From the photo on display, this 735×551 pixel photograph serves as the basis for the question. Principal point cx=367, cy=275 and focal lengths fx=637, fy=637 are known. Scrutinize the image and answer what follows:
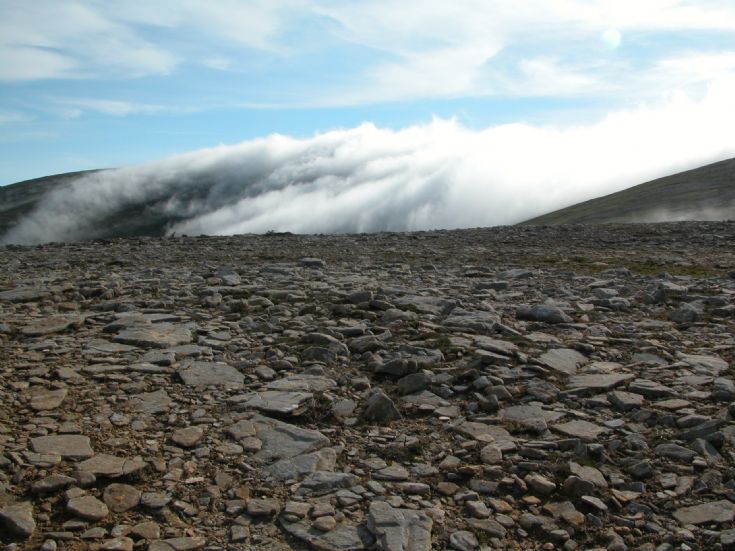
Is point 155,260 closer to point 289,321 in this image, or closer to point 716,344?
point 289,321

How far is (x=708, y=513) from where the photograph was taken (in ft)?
18.7

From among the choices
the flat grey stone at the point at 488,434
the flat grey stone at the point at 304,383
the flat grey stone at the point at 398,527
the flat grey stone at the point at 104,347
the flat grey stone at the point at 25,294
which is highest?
the flat grey stone at the point at 25,294

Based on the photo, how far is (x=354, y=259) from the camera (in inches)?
949

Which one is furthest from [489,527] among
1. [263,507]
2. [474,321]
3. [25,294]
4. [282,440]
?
[25,294]

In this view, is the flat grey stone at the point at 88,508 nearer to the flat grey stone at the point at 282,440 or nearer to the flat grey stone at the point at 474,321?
the flat grey stone at the point at 282,440

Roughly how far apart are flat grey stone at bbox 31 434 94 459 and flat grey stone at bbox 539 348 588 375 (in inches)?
255

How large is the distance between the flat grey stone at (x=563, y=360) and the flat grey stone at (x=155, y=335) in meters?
5.83

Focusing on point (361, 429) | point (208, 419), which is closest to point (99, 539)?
point (208, 419)

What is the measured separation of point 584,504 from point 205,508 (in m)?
3.45

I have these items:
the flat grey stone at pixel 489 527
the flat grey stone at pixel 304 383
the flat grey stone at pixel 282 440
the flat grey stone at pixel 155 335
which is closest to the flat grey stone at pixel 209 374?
the flat grey stone at pixel 304 383

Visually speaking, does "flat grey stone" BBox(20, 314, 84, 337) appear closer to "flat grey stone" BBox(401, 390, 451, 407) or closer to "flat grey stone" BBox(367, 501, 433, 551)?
"flat grey stone" BBox(401, 390, 451, 407)

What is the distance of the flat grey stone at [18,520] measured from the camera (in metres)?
5.03

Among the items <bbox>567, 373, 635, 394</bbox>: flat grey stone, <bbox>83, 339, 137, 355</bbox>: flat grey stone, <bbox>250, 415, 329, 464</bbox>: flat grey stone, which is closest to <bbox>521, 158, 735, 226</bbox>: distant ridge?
<bbox>567, 373, 635, 394</bbox>: flat grey stone

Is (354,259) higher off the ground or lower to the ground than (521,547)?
higher
